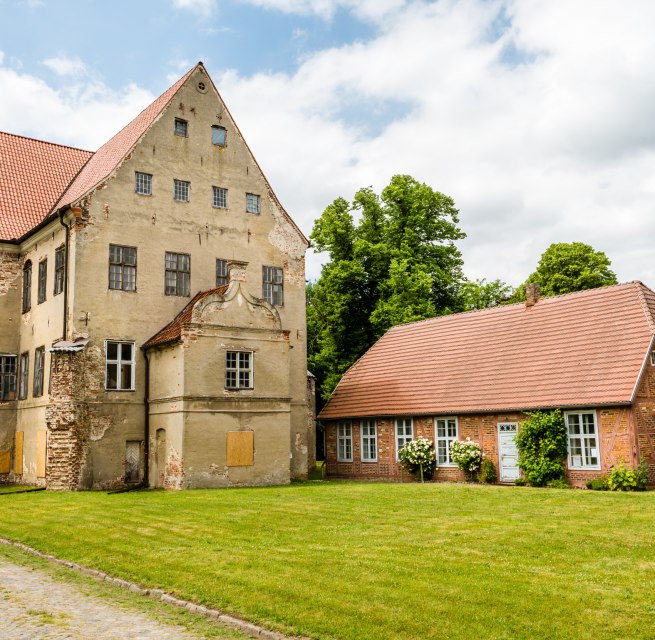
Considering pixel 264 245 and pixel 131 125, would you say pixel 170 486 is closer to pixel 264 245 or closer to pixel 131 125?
pixel 264 245

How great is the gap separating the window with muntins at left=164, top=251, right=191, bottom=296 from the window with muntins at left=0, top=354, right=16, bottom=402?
7.45 meters

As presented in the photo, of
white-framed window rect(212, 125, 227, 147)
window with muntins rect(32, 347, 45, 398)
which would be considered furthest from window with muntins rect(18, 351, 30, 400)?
white-framed window rect(212, 125, 227, 147)

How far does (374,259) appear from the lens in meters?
40.3

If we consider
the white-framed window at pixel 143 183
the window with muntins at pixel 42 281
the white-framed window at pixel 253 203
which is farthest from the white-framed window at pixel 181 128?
the window with muntins at pixel 42 281

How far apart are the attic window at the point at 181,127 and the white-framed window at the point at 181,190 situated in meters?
1.83

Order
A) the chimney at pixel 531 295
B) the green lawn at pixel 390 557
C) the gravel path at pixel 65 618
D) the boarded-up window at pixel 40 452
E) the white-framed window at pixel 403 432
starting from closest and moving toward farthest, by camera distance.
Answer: the gravel path at pixel 65 618 < the green lawn at pixel 390 557 < the boarded-up window at pixel 40 452 < the white-framed window at pixel 403 432 < the chimney at pixel 531 295

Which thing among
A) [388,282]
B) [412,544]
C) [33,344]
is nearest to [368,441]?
[388,282]

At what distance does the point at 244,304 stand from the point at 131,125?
34.4 feet

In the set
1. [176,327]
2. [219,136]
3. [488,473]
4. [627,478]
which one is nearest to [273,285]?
[176,327]

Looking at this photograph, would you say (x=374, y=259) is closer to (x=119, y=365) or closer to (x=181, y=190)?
(x=181, y=190)

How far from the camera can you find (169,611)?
846 centimetres

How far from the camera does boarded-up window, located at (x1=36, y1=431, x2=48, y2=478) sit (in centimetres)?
2682

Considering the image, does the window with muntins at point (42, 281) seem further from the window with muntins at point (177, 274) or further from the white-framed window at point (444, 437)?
the white-framed window at point (444, 437)

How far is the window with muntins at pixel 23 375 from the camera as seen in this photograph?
29219 mm
